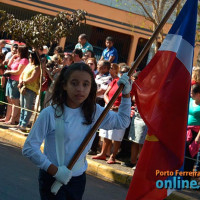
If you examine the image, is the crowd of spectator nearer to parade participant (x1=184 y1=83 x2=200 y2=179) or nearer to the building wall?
parade participant (x1=184 y1=83 x2=200 y2=179)

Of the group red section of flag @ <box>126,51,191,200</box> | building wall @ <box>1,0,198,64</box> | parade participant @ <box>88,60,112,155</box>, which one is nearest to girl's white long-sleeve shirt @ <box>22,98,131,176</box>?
red section of flag @ <box>126,51,191,200</box>

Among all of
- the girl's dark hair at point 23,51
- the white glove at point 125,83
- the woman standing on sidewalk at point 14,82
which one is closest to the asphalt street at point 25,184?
the white glove at point 125,83

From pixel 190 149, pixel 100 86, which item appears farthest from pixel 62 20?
pixel 190 149

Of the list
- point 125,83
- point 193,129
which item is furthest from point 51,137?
point 193,129

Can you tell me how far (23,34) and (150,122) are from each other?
21.1 ft

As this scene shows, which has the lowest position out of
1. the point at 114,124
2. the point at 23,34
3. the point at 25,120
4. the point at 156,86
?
the point at 25,120

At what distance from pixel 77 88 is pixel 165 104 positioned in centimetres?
99

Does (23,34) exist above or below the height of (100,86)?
above

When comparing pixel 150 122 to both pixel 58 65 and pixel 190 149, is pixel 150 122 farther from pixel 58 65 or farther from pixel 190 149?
pixel 58 65

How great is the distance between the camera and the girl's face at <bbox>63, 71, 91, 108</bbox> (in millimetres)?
3746

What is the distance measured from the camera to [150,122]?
4383 millimetres

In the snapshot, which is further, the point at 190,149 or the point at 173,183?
the point at 190,149

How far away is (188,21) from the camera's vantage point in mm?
4539

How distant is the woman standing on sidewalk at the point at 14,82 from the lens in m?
11.5
